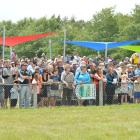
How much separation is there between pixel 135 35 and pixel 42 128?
36.7m

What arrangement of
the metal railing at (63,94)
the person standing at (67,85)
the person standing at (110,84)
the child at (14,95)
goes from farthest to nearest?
the person standing at (110,84) < the person standing at (67,85) < the metal railing at (63,94) < the child at (14,95)

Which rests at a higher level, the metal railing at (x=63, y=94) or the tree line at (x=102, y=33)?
the tree line at (x=102, y=33)

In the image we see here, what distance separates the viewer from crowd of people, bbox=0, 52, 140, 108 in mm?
19922

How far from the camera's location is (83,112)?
59.9 feet

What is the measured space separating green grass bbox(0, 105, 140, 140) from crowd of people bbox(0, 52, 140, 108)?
0.93m

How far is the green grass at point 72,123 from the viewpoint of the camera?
41.7 feet

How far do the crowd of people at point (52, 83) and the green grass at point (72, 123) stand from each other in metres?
0.93

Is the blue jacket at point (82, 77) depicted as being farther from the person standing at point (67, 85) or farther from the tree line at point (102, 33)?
the tree line at point (102, 33)

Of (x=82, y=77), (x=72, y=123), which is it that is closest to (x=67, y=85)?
(x=82, y=77)

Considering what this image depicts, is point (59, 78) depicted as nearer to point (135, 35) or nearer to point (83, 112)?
point (83, 112)

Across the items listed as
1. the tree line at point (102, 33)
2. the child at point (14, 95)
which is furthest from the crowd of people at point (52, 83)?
the tree line at point (102, 33)

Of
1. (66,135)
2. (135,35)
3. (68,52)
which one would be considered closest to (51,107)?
(66,135)

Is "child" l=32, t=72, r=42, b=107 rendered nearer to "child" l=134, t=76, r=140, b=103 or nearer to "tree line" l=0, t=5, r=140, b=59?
"child" l=134, t=76, r=140, b=103

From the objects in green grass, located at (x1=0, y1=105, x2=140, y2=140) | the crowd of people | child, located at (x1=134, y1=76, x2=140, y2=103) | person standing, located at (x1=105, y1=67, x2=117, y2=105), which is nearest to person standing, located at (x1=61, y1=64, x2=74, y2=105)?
the crowd of people
